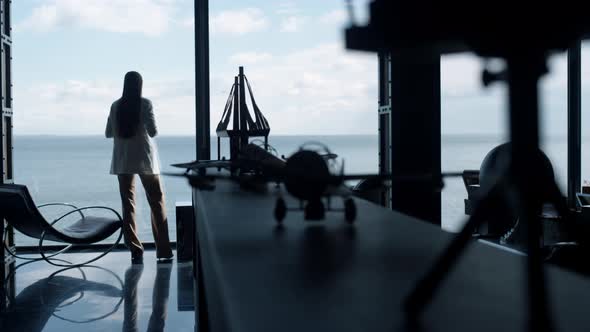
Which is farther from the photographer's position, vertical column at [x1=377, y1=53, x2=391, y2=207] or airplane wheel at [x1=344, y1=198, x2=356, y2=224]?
vertical column at [x1=377, y1=53, x2=391, y2=207]

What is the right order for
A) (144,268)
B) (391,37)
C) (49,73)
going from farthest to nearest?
(49,73) < (144,268) < (391,37)

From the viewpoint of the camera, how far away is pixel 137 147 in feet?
15.6

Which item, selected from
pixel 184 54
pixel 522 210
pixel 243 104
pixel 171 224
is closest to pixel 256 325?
pixel 522 210

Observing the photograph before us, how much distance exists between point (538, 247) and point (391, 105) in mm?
3575

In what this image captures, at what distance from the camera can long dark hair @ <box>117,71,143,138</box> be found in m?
4.57

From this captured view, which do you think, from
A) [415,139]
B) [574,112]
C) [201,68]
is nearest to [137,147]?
[201,68]

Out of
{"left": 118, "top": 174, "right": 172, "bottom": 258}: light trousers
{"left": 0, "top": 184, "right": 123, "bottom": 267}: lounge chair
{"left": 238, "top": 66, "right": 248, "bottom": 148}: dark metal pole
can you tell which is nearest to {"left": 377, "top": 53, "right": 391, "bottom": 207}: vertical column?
{"left": 238, "top": 66, "right": 248, "bottom": 148}: dark metal pole

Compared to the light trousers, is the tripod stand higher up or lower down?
higher up

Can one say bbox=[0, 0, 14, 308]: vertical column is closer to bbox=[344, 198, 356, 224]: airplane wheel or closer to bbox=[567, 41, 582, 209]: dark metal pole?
bbox=[344, 198, 356, 224]: airplane wheel

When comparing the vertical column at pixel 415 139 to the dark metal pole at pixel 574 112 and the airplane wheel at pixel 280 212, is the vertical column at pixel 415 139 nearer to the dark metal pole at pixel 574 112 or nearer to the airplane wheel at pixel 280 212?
the dark metal pole at pixel 574 112

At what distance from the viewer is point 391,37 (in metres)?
0.56

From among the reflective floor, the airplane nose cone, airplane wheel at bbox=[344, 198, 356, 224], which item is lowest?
the reflective floor

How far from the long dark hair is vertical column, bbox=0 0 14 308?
1.01m

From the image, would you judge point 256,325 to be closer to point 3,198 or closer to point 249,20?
point 3,198
